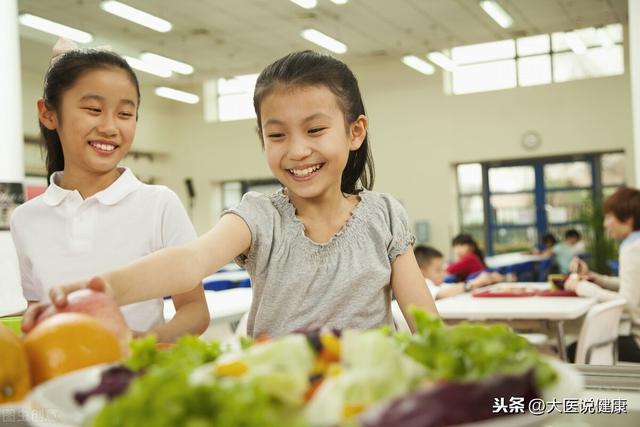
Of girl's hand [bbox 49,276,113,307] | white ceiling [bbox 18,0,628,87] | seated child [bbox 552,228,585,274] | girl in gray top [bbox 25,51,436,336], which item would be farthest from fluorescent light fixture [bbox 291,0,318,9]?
girl's hand [bbox 49,276,113,307]

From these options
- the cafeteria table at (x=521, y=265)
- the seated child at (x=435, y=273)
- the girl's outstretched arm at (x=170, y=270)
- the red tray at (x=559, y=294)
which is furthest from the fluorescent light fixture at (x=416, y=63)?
the girl's outstretched arm at (x=170, y=270)

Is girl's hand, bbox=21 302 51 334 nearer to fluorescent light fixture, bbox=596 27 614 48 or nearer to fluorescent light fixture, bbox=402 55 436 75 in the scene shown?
fluorescent light fixture, bbox=402 55 436 75

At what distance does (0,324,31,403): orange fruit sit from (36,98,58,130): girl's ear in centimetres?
91

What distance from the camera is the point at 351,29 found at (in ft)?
38.2

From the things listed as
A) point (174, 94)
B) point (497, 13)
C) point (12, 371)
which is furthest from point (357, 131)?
point (174, 94)

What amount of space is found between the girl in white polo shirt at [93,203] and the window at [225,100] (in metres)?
14.1

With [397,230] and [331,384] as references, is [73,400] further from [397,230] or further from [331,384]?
[397,230]

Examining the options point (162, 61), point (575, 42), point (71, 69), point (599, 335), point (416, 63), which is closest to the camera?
point (71, 69)

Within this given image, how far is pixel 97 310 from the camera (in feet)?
2.64

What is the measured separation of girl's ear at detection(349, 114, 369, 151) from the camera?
1530mm

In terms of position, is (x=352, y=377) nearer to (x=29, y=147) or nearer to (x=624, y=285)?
(x=624, y=285)

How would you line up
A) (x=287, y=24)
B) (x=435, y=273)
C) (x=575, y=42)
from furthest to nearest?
(x=575, y=42)
(x=287, y=24)
(x=435, y=273)

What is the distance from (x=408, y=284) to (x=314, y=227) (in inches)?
9.7

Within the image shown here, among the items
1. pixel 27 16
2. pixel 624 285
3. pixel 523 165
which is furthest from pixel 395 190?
pixel 624 285
